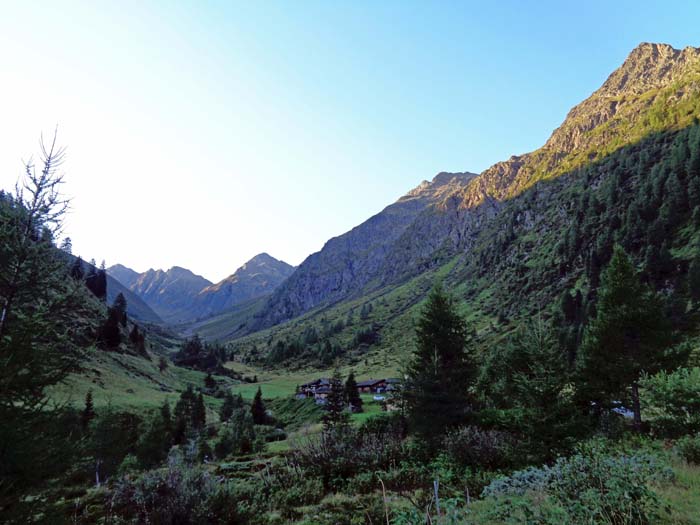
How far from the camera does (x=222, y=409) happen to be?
7938cm

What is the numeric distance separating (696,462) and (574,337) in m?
76.7

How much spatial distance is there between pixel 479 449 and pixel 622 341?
16.1 m

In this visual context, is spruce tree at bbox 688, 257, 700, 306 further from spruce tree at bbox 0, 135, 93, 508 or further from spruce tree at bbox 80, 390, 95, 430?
spruce tree at bbox 80, 390, 95, 430

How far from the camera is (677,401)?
17422 millimetres

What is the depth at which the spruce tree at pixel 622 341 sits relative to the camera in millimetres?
25234

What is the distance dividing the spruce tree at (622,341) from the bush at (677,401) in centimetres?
630

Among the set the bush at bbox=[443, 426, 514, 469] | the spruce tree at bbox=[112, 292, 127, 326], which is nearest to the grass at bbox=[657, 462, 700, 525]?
the bush at bbox=[443, 426, 514, 469]

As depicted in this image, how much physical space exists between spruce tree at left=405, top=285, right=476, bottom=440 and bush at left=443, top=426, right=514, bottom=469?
4.64m

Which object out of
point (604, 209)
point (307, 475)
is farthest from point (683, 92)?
point (307, 475)

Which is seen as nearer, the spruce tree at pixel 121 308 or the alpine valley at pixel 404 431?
the alpine valley at pixel 404 431

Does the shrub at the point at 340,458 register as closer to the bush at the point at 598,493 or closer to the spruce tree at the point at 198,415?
the bush at the point at 598,493

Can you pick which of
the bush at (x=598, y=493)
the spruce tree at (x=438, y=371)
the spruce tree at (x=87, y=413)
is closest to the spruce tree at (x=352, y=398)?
the spruce tree at (x=87, y=413)

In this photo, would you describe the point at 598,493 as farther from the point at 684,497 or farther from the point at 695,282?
the point at 695,282

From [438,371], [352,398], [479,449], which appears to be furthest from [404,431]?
[352,398]
